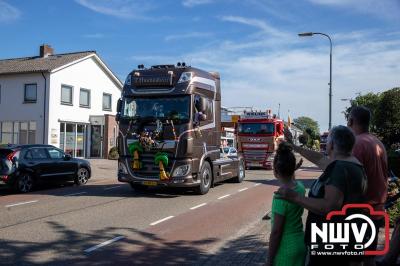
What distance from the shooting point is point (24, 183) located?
14.9 metres

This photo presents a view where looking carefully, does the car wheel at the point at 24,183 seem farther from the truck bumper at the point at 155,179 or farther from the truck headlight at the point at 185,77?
the truck headlight at the point at 185,77

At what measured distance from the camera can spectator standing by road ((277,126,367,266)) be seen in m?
3.35

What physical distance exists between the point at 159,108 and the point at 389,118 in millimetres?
17799

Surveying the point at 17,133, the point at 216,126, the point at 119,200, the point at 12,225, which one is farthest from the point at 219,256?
the point at 17,133

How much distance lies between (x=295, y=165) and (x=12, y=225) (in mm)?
7247

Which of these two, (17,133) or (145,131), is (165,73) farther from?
(17,133)

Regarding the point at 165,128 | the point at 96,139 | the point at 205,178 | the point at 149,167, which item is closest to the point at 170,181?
the point at 149,167

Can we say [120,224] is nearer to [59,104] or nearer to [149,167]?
[149,167]

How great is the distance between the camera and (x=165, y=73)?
14.0 metres

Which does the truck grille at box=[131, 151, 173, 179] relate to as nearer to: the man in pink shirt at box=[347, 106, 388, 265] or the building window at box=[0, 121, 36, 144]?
the man in pink shirt at box=[347, 106, 388, 265]

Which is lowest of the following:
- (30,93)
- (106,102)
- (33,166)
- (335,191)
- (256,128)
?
(33,166)

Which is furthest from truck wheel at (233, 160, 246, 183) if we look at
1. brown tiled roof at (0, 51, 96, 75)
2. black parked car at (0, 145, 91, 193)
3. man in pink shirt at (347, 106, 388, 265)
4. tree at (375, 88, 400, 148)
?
brown tiled roof at (0, 51, 96, 75)

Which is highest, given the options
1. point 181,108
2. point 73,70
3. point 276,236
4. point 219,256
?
point 73,70

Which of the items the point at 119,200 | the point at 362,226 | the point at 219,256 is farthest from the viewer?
the point at 119,200
